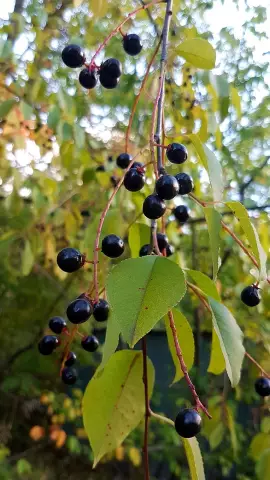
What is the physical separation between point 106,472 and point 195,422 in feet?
12.7

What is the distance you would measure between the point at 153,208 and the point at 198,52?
1.50ft

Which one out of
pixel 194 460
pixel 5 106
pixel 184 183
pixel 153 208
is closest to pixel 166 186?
pixel 153 208

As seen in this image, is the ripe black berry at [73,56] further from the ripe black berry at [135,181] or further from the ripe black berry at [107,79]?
the ripe black berry at [135,181]

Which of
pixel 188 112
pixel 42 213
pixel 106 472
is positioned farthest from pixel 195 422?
pixel 106 472

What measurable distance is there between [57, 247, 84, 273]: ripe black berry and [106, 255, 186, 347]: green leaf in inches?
6.5

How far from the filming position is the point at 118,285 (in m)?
→ 0.49

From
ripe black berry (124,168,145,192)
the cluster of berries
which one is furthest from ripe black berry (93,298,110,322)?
the cluster of berries

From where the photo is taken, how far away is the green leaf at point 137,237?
776mm

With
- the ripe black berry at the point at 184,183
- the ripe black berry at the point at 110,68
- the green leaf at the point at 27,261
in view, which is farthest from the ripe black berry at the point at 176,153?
the green leaf at the point at 27,261

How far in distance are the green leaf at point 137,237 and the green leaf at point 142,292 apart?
0.27m

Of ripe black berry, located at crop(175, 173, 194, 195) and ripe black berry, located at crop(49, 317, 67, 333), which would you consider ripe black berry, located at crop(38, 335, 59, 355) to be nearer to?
ripe black berry, located at crop(49, 317, 67, 333)

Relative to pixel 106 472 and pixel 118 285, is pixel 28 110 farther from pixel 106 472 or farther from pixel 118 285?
pixel 106 472

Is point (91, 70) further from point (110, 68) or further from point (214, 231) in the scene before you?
point (214, 231)

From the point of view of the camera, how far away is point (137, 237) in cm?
78
